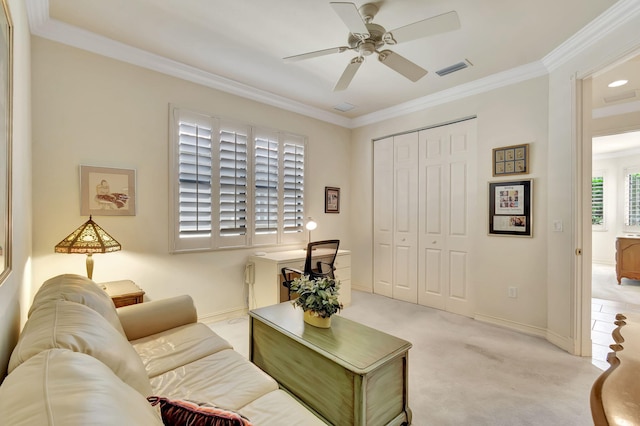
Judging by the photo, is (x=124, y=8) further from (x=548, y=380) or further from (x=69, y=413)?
(x=548, y=380)

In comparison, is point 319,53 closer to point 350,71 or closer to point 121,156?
point 350,71

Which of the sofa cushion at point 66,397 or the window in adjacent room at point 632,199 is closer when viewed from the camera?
the sofa cushion at point 66,397

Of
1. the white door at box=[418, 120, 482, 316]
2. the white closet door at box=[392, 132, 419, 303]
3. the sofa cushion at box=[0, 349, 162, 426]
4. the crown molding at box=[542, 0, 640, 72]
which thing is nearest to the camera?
the sofa cushion at box=[0, 349, 162, 426]

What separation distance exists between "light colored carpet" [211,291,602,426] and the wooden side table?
102 cm

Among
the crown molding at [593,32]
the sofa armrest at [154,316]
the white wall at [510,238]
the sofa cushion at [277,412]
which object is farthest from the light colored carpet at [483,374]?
the crown molding at [593,32]

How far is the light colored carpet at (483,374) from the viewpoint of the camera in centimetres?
194

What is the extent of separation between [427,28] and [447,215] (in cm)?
253

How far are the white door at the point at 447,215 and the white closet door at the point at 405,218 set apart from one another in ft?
0.31

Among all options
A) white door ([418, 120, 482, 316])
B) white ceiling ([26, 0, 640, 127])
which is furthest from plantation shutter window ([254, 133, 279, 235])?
white door ([418, 120, 482, 316])

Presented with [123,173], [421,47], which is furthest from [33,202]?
[421,47]

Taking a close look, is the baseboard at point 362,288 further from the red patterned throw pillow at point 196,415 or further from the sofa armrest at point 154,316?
the red patterned throw pillow at point 196,415

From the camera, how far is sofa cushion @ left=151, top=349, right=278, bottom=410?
4.56 feet

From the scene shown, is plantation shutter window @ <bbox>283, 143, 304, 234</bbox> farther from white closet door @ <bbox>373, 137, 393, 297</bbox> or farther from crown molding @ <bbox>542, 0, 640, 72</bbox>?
crown molding @ <bbox>542, 0, 640, 72</bbox>

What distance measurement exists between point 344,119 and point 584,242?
3.57m
